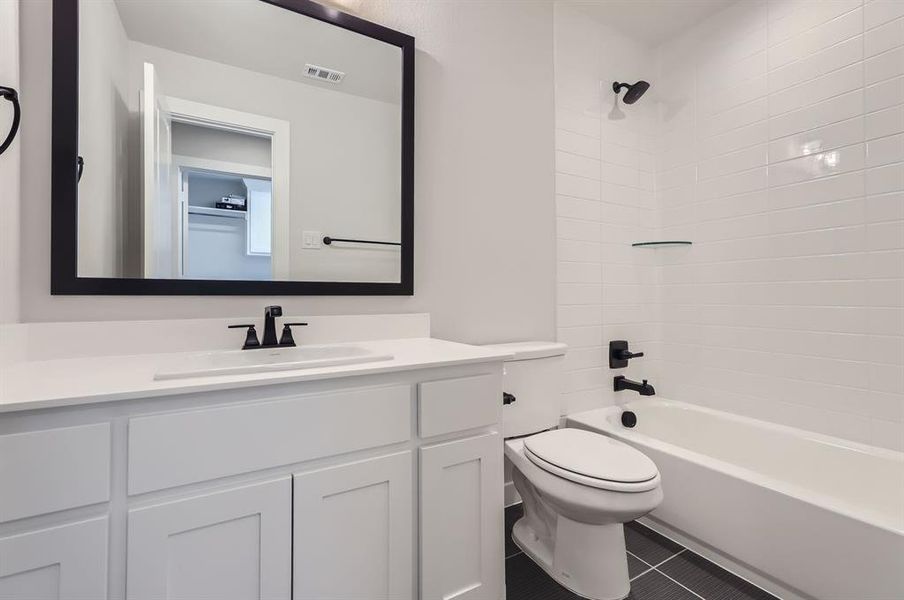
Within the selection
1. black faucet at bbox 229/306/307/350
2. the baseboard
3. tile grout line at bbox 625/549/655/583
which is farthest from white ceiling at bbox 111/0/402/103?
tile grout line at bbox 625/549/655/583

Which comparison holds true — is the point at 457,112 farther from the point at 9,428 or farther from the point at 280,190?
the point at 9,428

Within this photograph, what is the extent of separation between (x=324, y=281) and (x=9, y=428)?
2.90 ft

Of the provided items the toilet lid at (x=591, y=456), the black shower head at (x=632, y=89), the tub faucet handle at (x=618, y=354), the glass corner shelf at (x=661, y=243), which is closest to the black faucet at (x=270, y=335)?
the toilet lid at (x=591, y=456)

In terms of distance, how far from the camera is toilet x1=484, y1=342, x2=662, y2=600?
1.26 meters

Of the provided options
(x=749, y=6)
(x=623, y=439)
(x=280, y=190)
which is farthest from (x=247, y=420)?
Answer: (x=749, y=6)

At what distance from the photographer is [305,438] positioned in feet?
3.13

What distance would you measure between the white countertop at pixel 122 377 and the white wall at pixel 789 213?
1.57 m

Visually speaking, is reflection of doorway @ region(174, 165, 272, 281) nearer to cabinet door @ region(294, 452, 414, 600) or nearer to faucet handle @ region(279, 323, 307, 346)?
faucet handle @ region(279, 323, 307, 346)

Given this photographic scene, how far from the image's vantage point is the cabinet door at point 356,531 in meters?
0.95

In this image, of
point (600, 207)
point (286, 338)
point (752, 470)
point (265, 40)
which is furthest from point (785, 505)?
point (265, 40)

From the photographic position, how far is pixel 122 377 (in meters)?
0.91

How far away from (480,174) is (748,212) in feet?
4.48

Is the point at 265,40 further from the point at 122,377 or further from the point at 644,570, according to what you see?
the point at 644,570

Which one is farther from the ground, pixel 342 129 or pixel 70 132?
pixel 342 129
